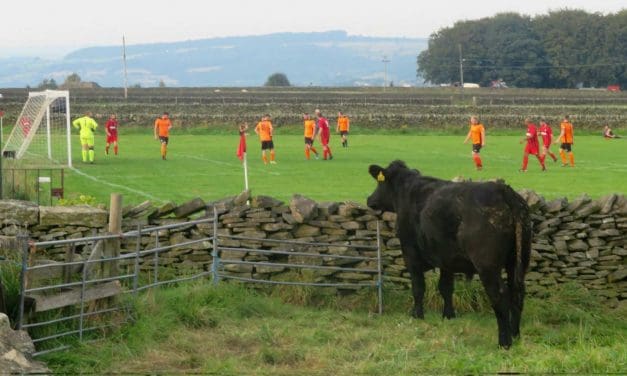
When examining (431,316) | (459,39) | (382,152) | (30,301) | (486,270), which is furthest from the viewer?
(459,39)

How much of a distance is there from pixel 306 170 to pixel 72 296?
23.3 meters

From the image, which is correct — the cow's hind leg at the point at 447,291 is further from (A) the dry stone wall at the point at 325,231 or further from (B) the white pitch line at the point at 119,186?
(B) the white pitch line at the point at 119,186

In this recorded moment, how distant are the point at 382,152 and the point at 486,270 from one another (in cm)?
3212

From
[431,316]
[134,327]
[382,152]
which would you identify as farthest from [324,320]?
[382,152]

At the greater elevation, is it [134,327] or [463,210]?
[463,210]

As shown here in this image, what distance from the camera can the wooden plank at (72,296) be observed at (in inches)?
448

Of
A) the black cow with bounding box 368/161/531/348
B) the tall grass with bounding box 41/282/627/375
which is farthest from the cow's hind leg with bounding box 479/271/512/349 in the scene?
the tall grass with bounding box 41/282/627/375

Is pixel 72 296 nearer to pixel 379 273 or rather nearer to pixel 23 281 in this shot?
pixel 23 281

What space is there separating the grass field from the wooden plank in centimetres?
1262

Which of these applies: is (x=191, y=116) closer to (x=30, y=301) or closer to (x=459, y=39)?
(x=30, y=301)

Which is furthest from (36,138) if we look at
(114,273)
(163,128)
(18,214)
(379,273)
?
(114,273)

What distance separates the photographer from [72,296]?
38.8 feet

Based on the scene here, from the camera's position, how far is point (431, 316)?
14789 millimetres

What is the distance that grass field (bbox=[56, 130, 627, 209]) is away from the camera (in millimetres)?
28188
